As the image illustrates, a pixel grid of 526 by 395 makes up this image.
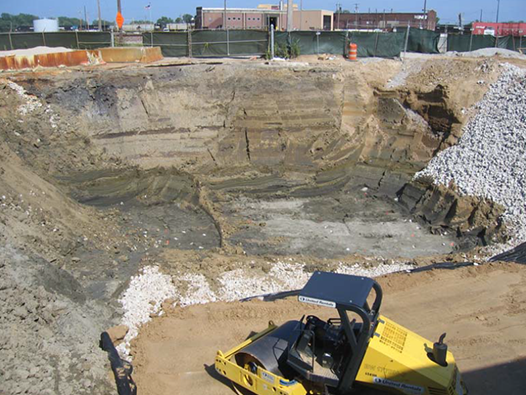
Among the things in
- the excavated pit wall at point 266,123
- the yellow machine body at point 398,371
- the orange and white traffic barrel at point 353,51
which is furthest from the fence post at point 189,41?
the yellow machine body at point 398,371

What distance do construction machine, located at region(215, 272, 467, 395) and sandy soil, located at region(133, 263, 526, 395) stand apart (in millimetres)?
1262

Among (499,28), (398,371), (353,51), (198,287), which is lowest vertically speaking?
(198,287)

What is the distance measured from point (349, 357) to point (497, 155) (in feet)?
41.3

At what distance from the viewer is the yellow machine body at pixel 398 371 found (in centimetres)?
593

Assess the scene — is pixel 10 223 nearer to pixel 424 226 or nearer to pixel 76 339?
pixel 76 339

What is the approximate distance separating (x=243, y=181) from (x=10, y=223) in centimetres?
853

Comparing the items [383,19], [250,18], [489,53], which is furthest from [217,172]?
[383,19]

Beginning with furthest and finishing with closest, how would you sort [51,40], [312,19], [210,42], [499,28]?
[312,19], [499,28], [210,42], [51,40]

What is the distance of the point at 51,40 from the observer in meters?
23.0

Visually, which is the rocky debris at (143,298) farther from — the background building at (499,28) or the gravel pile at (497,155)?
the background building at (499,28)

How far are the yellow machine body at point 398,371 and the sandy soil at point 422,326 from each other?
1.44 metres

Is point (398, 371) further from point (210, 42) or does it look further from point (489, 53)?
point (489, 53)

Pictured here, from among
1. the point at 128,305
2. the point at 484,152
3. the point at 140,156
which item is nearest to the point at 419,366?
the point at 128,305

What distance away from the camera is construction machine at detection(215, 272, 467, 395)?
600 cm
